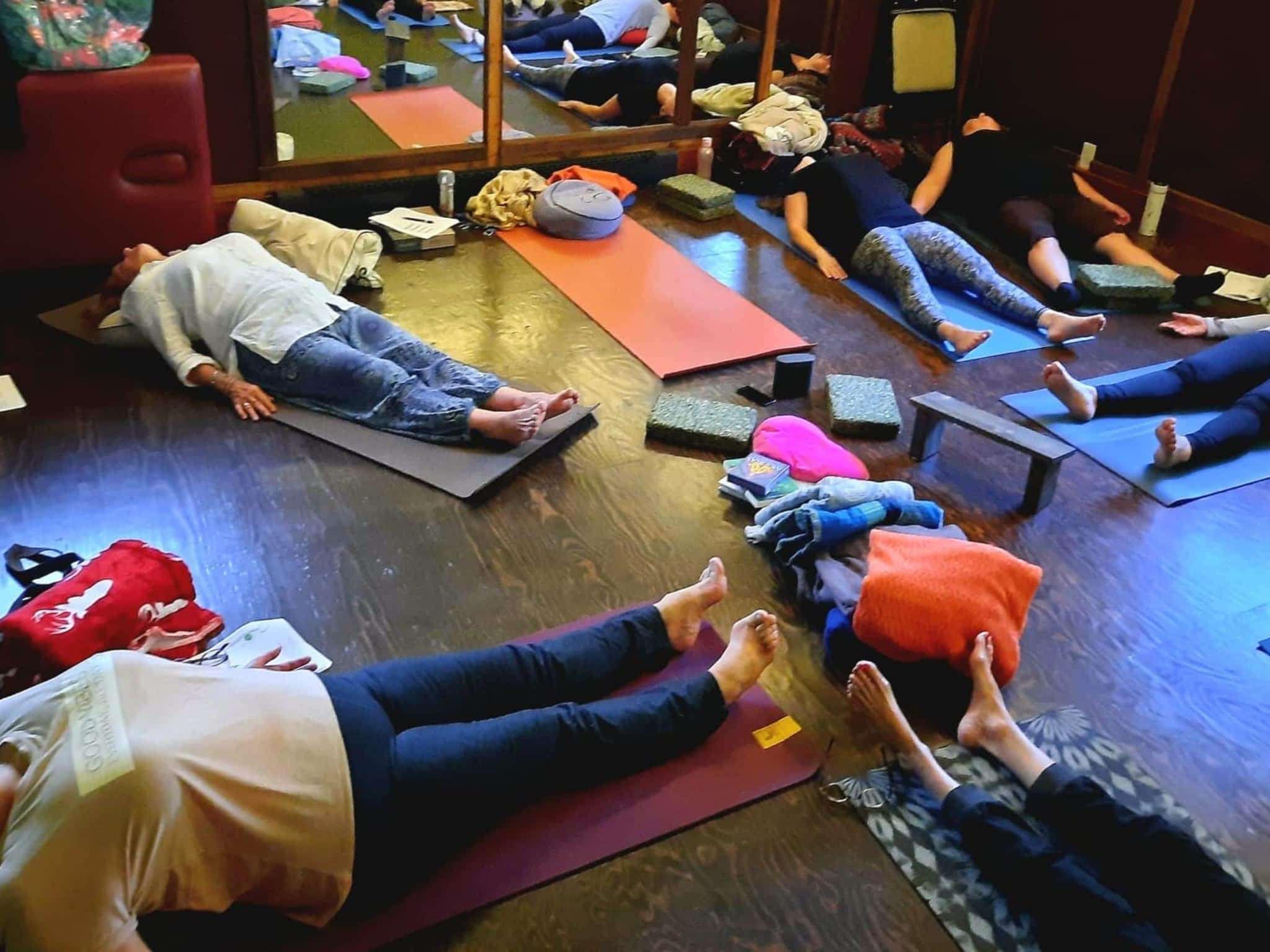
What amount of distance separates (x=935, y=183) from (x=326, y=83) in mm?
2504

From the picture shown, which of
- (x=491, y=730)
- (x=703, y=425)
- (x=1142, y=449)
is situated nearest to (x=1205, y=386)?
(x=1142, y=449)

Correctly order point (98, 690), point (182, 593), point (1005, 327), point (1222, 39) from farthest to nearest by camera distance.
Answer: point (1222, 39), point (1005, 327), point (182, 593), point (98, 690)

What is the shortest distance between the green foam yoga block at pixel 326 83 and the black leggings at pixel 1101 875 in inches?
153

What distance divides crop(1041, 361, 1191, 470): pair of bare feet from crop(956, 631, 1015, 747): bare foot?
1.11 m

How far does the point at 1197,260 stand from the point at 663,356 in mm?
2317

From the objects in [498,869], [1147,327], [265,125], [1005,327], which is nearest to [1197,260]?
[1147,327]

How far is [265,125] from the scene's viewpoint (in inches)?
147

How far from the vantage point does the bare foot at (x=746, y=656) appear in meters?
1.97

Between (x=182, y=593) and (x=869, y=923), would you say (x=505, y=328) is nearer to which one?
(x=182, y=593)

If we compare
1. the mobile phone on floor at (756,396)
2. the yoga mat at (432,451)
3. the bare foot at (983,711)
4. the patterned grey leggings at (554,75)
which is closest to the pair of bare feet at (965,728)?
the bare foot at (983,711)

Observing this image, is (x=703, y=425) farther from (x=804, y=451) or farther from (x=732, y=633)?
(x=732, y=633)

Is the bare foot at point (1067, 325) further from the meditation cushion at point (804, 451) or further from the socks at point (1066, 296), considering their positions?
the meditation cushion at point (804, 451)

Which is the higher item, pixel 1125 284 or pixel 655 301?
pixel 1125 284

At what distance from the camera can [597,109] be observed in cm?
479
